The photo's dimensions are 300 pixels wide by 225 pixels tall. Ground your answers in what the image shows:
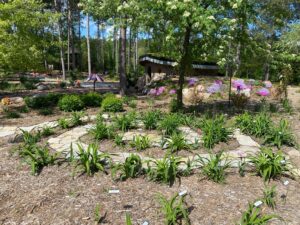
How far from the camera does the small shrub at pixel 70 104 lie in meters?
8.90

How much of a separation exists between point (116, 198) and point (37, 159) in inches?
67.6

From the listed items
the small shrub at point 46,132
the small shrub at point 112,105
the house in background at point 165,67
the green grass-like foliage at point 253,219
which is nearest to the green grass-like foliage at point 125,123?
the small shrub at point 46,132

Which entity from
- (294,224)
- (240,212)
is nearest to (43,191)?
(240,212)

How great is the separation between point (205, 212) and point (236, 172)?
1149mm

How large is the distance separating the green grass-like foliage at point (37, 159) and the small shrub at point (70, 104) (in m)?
4.02

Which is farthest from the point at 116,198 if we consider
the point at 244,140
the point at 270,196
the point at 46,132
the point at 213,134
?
the point at 46,132

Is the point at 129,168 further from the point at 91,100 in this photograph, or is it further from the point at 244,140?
the point at 91,100

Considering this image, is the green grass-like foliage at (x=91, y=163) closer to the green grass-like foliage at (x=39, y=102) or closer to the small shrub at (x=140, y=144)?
the small shrub at (x=140, y=144)

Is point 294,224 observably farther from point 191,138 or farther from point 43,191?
point 43,191

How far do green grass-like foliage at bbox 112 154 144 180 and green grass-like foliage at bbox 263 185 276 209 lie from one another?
167 cm

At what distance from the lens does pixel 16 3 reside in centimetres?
803

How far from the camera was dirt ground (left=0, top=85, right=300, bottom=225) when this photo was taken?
331 centimetres

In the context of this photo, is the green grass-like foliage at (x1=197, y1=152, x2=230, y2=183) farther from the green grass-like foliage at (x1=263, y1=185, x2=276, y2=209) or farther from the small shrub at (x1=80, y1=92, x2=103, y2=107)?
the small shrub at (x1=80, y1=92, x2=103, y2=107)

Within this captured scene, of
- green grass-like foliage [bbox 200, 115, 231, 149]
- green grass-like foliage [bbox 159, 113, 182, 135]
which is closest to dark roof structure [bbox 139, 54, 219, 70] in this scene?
green grass-like foliage [bbox 159, 113, 182, 135]
